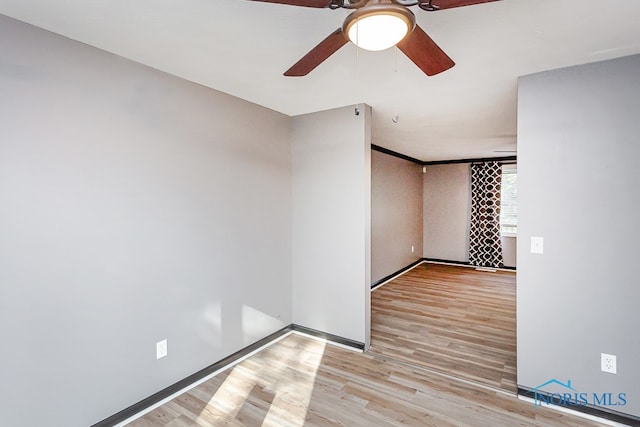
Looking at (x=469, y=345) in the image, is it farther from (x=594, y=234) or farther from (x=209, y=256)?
(x=209, y=256)

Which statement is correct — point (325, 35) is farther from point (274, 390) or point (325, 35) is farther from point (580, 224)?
point (274, 390)

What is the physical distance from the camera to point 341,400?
2389 mm

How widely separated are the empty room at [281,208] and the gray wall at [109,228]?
0.01 meters

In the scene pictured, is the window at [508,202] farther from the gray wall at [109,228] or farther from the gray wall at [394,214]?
the gray wall at [109,228]

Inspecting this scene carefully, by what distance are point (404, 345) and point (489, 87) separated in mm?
2503

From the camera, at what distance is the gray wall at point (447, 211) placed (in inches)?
278

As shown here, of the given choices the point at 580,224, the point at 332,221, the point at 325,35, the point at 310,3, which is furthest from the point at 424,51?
the point at 332,221

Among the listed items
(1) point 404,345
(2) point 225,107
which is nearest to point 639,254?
(1) point 404,345

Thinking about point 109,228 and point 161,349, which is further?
point 161,349

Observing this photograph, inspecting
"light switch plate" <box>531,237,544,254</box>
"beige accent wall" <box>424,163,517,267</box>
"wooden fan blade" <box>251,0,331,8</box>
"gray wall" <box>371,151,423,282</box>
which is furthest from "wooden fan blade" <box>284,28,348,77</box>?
"beige accent wall" <box>424,163,517,267</box>

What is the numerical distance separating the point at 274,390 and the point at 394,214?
4.10 m

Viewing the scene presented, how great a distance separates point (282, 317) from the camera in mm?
3504

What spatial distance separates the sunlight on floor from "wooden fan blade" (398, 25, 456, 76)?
228cm

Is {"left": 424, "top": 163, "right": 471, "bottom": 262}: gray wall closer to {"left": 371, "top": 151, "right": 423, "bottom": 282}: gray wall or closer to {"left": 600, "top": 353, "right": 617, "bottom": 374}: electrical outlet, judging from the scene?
{"left": 371, "top": 151, "right": 423, "bottom": 282}: gray wall
